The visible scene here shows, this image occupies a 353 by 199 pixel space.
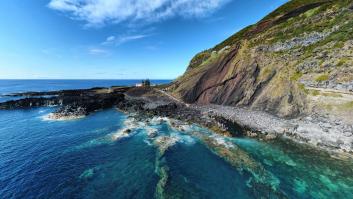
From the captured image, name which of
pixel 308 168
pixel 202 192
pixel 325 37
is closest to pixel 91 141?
pixel 202 192

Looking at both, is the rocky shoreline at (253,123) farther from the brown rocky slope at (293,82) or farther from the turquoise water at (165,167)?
the turquoise water at (165,167)

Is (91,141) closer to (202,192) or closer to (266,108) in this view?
(202,192)

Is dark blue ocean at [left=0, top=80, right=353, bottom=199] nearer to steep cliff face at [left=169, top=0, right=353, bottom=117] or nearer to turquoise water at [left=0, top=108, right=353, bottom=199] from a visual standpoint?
turquoise water at [left=0, top=108, right=353, bottom=199]

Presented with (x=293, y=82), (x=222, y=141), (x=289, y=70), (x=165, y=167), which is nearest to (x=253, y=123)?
(x=222, y=141)

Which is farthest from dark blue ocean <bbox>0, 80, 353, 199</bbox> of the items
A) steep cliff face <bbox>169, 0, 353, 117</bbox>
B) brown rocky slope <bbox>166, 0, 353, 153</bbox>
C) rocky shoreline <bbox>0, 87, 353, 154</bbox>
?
steep cliff face <bbox>169, 0, 353, 117</bbox>

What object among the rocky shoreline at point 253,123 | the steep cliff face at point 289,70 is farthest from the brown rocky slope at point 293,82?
the rocky shoreline at point 253,123

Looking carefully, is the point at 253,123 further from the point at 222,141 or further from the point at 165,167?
the point at 165,167
